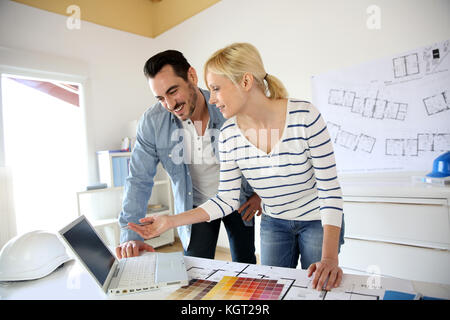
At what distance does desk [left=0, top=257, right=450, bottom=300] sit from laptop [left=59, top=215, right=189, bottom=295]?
0.08 ft

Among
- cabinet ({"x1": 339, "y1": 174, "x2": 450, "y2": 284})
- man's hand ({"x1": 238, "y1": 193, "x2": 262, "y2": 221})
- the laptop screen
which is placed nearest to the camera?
the laptop screen

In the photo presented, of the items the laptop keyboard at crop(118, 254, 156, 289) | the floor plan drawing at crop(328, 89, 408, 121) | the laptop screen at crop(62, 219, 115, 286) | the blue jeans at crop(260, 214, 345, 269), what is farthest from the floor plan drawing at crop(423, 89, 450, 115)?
the laptop screen at crop(62, 219, 115, 286)

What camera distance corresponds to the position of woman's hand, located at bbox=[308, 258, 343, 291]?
2.55 ft

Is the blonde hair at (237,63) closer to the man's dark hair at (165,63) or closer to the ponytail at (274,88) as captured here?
the ponytail at (274,88)

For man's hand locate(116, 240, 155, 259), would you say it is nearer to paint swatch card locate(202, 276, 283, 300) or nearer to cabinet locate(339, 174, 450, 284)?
paint swatch card locate(202, 276, 283, 300)

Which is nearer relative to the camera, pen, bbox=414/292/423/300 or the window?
pen, bbox=414/292/423/300

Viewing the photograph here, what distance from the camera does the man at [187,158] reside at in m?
1.40

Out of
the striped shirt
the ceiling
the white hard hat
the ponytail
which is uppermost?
the ceiling

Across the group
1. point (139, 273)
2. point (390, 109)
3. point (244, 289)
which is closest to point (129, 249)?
point (139, 273)

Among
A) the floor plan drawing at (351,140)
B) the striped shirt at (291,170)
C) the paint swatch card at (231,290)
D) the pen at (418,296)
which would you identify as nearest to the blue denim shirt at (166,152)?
the striped shirt at (291,170)

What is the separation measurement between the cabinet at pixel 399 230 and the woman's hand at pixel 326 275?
1.16 m
